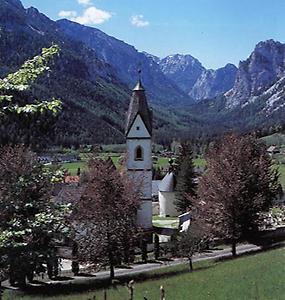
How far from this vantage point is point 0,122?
946cm

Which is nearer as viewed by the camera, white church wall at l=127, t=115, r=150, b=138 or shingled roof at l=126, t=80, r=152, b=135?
shingled roof at l=126, t=80, r=152, b=135

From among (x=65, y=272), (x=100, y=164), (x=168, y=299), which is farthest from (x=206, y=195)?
(x=168, y=299)

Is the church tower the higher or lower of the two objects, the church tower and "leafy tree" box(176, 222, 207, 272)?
the higher

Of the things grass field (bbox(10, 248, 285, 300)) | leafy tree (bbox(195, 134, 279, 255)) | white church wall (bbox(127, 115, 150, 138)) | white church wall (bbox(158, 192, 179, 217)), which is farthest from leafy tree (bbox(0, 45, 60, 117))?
white church wall (bbox(158, 192, 179, 217))

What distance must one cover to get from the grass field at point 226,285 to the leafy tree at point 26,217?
272 cm

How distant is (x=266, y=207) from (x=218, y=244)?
6.30 m

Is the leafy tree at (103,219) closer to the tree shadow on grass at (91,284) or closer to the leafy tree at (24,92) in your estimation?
the tree shadow on grass at (91,284)

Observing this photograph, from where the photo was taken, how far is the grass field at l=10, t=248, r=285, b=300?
18188 mm

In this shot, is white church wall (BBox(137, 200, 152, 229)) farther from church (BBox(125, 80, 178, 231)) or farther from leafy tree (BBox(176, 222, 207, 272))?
leafy tree (BBox(176, 222, 207, 272))

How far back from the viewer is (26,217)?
17.6 meters

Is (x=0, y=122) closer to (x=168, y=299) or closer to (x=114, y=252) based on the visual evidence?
(x=168, y=299)

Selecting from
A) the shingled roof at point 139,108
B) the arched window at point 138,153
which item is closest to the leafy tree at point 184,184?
the arched window at point 138,153

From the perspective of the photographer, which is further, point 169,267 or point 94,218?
point 169,267

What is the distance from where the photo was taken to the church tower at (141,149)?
46938mm
